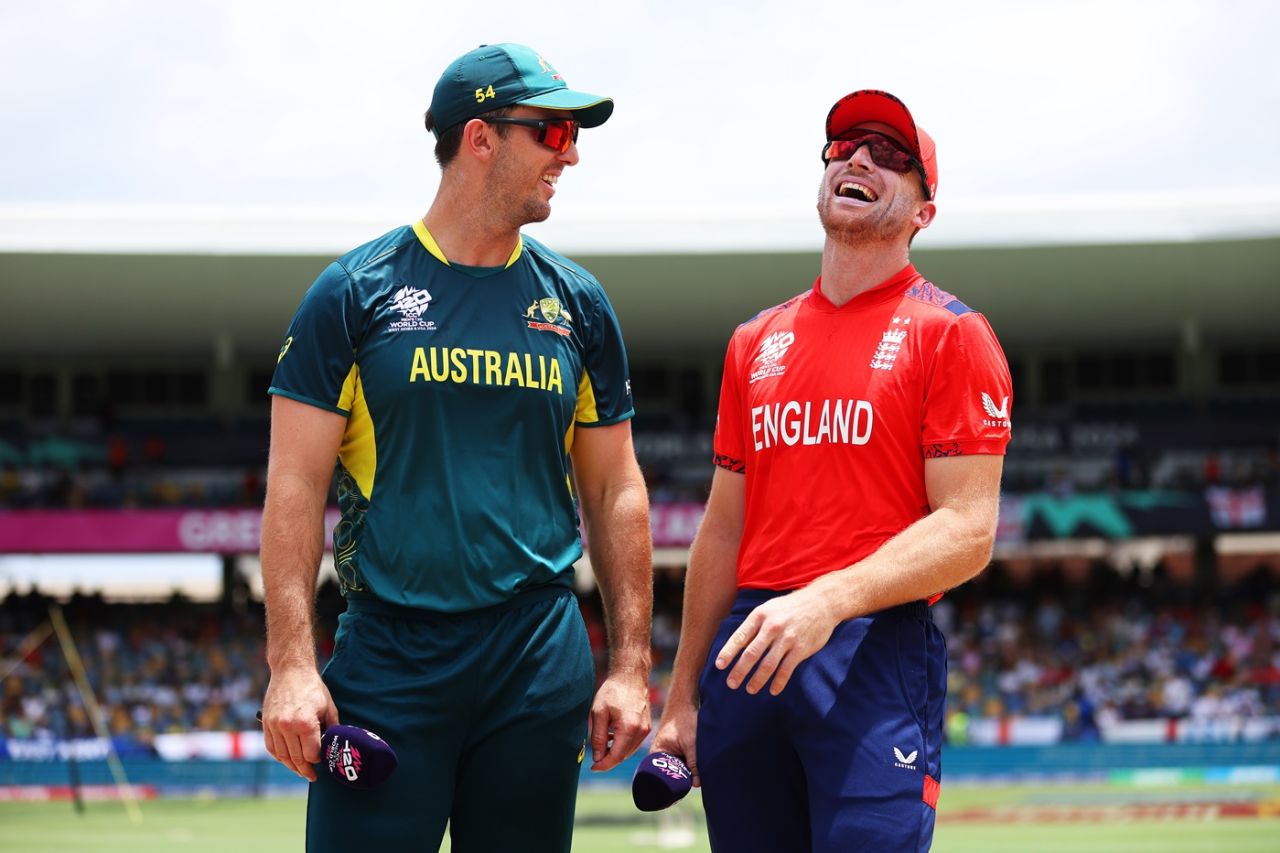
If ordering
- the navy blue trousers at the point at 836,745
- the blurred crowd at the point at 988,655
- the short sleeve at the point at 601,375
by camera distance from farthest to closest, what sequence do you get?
the blurred crowd at the point at 988,655 → the short sleeve at the point at 601,375 → the navy blue trousers at the point at 836,745

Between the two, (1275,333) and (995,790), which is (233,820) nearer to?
(995,790)

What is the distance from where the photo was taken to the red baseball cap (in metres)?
3.55

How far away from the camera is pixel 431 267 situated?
346 cm

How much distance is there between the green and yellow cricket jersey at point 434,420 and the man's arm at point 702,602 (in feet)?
1.28

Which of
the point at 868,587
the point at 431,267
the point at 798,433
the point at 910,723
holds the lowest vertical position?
the point at 910,723

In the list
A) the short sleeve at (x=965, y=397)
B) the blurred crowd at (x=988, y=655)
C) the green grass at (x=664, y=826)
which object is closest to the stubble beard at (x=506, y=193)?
the short sleeve at (x=965, y=397)

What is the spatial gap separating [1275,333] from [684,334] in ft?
37.7

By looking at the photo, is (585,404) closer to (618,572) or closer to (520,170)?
(618,572)

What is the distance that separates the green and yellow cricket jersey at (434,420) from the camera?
130 inches

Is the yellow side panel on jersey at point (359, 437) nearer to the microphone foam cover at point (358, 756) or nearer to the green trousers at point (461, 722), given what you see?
the green trousers at point (461, 722)

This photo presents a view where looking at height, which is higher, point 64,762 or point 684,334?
point 684,334

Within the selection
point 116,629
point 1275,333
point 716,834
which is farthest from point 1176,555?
point 716,834

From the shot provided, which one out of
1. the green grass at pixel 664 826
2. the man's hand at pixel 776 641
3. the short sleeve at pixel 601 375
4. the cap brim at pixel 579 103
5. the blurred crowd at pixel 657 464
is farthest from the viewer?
the blurred crowd at pixel 657 464

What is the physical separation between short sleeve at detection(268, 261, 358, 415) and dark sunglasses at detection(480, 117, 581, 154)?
1.77 feet
